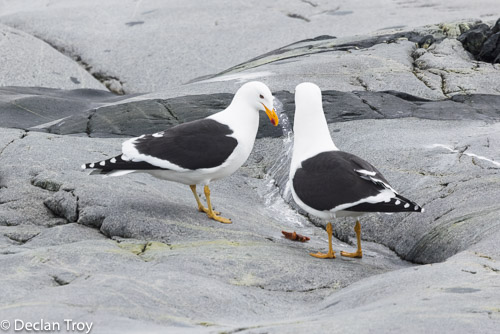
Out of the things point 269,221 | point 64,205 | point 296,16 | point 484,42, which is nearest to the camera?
point 64,205

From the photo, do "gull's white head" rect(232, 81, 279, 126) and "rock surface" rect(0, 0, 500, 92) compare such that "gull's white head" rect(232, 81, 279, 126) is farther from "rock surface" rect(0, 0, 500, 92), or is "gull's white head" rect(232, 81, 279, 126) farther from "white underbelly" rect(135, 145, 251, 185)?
"rock surface" rect(0, 0, 500, 92)

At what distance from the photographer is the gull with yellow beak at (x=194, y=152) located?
17.6 ft

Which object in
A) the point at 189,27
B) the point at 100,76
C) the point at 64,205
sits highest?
the point at 64,205

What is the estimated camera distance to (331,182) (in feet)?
15.7

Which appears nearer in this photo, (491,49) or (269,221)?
(269,221)

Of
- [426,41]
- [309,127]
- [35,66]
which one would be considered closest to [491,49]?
[426,41]

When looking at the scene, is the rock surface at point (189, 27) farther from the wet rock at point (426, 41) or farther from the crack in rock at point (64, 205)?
the crack in rock at point (64, 205)

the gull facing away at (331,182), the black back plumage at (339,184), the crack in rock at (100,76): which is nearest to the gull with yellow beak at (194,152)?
the gull facing away at (331,182)

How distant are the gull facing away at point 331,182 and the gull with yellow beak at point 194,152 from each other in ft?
1.42

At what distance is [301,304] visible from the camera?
3.88m

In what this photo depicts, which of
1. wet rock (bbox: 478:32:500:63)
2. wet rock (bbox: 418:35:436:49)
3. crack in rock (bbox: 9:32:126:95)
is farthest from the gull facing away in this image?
crack in rock (bbox: 9:32:126:95)

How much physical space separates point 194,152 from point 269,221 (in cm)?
104

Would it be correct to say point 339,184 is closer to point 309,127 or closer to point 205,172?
point 309,127

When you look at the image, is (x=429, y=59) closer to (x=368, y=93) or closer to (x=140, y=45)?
(x=368, y=93)
